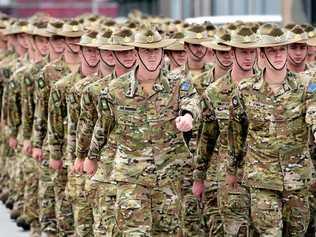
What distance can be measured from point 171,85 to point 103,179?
1168 millimetres

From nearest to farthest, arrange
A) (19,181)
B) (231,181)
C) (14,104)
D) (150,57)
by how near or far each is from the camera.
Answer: (150,57) → (231,181) → (14,104) → (19,181)

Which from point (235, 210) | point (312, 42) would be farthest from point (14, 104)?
point (235, 210)

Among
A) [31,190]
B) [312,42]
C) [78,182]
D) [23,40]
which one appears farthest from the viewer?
[23,40]

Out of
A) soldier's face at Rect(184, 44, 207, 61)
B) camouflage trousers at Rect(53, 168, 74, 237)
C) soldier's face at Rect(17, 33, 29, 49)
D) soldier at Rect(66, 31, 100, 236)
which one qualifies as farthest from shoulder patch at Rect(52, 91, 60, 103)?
soldier's face at Rect(17, 33, 29, 49)

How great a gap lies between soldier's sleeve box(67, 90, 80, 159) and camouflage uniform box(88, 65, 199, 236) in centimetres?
213

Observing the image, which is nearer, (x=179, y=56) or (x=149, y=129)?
(x=149, y=129)

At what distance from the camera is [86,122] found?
12727mm

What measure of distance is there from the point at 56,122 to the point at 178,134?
2978mm

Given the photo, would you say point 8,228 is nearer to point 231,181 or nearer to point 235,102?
point 231,181

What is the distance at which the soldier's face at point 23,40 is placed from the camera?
18281mm

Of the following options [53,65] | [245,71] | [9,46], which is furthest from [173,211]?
Answer: [9,46]

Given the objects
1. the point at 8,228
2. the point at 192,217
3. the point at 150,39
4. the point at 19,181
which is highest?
the point at 150,39

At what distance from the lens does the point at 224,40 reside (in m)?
13.2

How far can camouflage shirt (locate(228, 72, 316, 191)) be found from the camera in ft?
36.9
